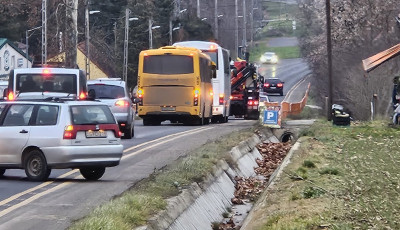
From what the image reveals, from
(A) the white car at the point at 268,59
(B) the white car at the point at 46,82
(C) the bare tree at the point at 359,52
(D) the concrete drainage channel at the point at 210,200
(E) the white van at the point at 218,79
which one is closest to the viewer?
(D) the concrete drainage channel at the point at 210,200

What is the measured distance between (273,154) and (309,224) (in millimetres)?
19369

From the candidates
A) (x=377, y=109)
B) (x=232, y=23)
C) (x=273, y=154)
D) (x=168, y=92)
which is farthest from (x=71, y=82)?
(x=232, y=23)

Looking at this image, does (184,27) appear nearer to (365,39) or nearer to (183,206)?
(365,39)

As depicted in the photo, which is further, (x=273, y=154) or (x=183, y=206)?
(x=273, y=154)

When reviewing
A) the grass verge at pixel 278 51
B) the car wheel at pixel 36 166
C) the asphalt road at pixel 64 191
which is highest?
the grass verge at pixel 278 51

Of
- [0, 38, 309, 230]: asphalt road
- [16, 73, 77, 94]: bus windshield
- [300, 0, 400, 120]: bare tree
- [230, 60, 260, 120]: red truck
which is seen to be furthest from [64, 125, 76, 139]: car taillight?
[230, 60, 260, 120]: red truck

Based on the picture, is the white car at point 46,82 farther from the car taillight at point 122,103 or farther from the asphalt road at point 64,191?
the car taillight at point 122,103

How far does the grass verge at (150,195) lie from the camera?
11500mm

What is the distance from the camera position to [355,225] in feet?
36.0

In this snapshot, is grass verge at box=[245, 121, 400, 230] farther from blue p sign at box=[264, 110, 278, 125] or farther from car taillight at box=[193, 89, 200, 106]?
car taillight at box=[193, 89, 200, 106]

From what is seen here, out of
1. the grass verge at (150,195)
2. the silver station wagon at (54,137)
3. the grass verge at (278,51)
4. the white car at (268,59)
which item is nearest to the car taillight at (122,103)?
the grass verge at (150,195)

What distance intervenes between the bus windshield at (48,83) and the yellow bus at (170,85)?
52.4ft

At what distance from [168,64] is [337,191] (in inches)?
1077

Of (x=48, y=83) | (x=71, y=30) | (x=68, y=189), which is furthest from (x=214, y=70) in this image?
(x=68, y=189)
